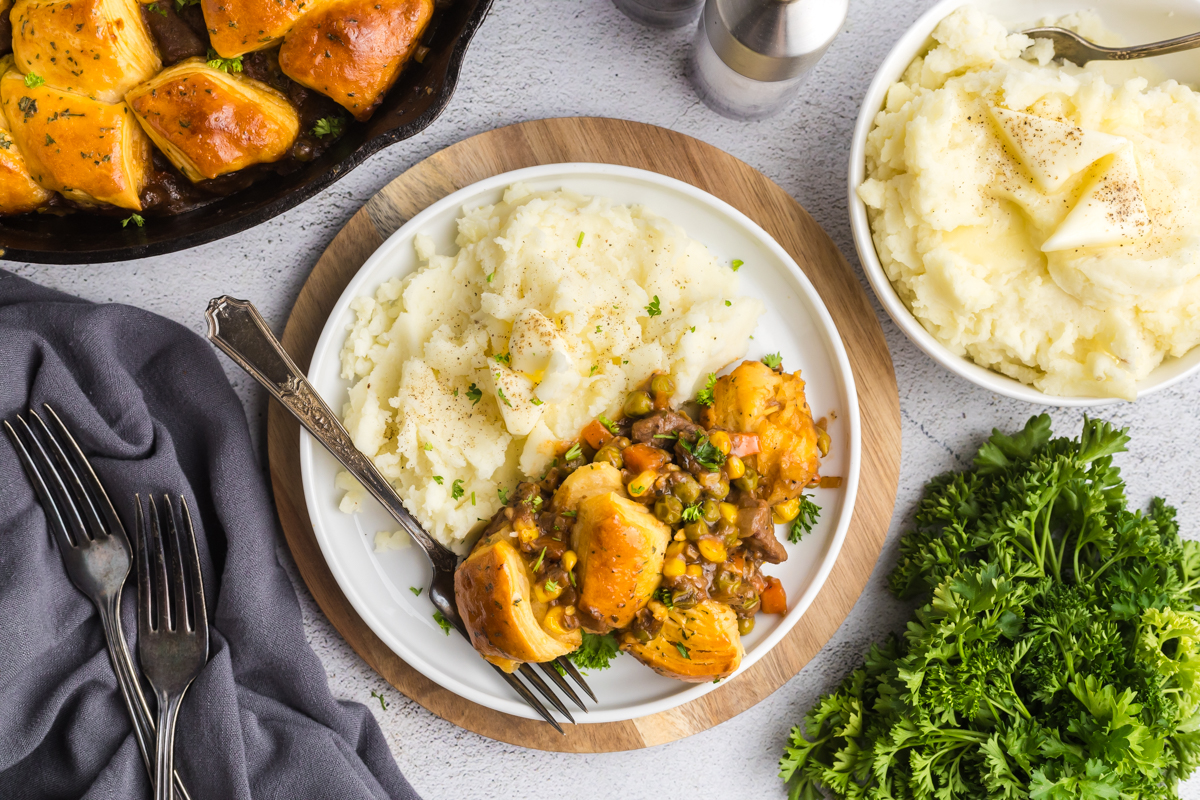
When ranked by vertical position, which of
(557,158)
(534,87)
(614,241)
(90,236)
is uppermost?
(90,236)

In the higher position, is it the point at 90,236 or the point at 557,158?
the point at 90,236

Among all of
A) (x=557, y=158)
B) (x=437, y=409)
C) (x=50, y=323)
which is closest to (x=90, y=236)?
(x=50, y=323)

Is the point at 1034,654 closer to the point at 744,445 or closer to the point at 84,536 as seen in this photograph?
the point at 744,445

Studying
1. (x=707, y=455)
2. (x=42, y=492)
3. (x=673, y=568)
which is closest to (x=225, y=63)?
(x=42, y=492)

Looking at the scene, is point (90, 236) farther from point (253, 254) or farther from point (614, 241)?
point (614, 241)

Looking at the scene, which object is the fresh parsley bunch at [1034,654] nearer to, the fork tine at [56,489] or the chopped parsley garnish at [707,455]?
the chopped parsley garnish at [707,455]

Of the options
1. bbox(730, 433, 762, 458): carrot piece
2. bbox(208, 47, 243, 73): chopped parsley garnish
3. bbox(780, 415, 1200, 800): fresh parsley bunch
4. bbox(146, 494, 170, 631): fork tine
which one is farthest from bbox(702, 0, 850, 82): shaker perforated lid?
bbox(146, 494, 170, 631): fork tine

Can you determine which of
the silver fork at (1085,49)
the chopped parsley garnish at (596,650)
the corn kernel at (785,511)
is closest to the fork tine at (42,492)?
the chopped parsley garnish at (596,650)
